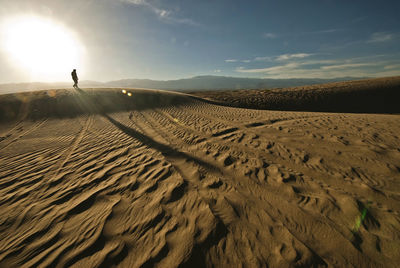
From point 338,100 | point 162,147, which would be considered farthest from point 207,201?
point 338,100

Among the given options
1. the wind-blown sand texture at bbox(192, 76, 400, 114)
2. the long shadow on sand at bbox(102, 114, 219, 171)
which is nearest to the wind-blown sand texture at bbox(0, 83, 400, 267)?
the long shadow on sand at bbox(102, 114, 219, 171)

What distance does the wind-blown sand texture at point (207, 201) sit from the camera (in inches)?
72.9

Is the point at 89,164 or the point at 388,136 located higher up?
the point at 388,136

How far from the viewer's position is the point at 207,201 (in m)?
2.63

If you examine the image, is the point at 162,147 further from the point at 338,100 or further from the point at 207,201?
the point at 338,100

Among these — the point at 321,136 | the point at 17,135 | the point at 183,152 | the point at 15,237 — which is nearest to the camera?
the point at 15,237

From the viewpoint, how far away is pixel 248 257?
1.81 metres

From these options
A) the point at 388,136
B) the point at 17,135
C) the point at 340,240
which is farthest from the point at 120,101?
the point at 388,136

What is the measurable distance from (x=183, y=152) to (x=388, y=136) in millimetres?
6611

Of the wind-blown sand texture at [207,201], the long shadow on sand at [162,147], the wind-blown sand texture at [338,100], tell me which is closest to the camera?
the wind-blown sand texture at [207,201]

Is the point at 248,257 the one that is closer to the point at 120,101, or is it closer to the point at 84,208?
the point at 84,208

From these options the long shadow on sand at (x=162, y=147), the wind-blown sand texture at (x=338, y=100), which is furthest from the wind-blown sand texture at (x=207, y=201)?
the wind-blown sand texture at (x=338, y=100)

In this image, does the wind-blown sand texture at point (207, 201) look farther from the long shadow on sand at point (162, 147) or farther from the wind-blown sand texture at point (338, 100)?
the wind-blown sand texture at point (338, 100)

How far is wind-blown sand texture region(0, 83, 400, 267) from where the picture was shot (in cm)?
185
